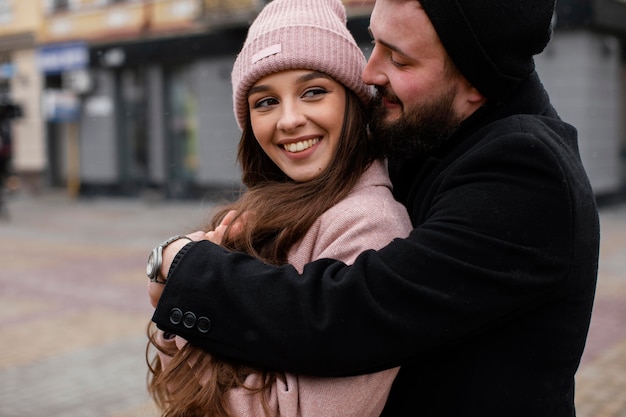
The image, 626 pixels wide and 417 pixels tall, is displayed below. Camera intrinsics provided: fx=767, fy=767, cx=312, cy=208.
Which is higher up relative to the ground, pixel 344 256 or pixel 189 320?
pixel 344 256

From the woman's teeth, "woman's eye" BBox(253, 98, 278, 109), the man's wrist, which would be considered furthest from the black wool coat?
"woman's eye" BBox(253, 98, 278, 109)

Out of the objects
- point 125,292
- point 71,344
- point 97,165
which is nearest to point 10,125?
point 97,165

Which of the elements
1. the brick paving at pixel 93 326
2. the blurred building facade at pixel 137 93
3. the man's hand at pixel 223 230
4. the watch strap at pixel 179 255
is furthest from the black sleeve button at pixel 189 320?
the blurred building facade at pixel 137 93

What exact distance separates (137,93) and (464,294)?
20.7 metres

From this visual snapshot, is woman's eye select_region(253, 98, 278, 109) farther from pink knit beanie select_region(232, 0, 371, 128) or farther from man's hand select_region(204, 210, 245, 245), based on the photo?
man's hand select_region(204, 210, 245, 245)

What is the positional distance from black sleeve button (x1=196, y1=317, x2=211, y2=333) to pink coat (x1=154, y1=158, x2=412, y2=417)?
0.13 meters

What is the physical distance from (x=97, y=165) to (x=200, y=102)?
428cm

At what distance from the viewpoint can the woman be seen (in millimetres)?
1500

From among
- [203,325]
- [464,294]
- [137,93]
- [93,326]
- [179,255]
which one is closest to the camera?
[464,294]

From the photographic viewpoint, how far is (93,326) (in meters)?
7.17

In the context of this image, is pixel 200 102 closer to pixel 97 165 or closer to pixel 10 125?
pixel 97 165

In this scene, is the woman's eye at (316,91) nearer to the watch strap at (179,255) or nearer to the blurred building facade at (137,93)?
the watch strap at (179,255)

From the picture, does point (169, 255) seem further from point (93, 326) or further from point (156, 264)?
point (93, 326)

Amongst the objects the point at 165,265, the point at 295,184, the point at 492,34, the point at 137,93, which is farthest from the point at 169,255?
the point at 137,93
